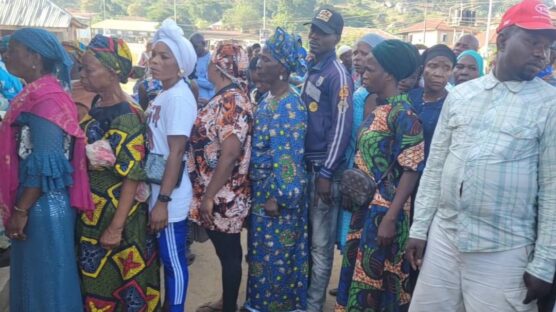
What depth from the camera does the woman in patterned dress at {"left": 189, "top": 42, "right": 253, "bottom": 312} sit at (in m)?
2.94

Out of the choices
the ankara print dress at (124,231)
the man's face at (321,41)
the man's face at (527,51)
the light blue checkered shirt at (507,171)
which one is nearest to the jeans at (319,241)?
the man's face at (321,41)

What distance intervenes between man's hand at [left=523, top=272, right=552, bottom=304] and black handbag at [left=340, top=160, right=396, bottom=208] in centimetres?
94

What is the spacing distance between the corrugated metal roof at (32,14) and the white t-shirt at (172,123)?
46.7 feet

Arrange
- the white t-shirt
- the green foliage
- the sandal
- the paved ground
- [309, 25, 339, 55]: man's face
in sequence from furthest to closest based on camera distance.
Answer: the green foliage → the paved ground → the sandal → [309, 25, 339, 55]: man's face → the white t-shirt

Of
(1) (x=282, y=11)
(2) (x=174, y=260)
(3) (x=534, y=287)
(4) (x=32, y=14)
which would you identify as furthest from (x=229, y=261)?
(1) (x=282, y=11)

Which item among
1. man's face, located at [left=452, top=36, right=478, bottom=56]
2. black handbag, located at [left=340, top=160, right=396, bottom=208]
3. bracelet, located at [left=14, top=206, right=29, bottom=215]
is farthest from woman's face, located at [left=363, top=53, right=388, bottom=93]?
man's face, located at [left=452, top=36, right=478, bottom=56]

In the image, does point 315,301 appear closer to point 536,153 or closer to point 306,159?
point 306,159

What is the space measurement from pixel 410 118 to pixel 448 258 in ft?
2.61

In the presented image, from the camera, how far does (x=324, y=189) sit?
3.16 meters

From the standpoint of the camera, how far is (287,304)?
3312 millimetres

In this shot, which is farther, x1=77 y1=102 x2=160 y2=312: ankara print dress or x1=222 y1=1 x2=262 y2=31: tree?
x1=222 y1=1 x2=262 y2=31: tree

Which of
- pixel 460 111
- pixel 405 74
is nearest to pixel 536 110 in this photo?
pixel 460 111

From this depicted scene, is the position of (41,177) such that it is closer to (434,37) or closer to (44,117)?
(44,117)

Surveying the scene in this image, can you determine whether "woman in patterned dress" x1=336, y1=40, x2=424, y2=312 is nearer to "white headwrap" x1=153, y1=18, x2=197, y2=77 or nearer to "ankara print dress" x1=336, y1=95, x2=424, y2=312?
"ankara print dress" x1=336, y1=95, x2=424, y2=312
